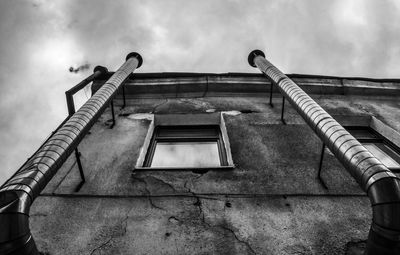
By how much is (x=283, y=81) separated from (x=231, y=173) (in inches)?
84.6

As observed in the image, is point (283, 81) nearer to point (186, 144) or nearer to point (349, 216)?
point (186, 144)

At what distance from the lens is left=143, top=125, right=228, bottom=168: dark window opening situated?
4.48 m

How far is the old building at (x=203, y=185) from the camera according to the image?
285 cm

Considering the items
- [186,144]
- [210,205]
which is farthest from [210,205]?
[186,144]

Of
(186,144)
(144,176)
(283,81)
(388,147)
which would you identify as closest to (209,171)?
(144,176)

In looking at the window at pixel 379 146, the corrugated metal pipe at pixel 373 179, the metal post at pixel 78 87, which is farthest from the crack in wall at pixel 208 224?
the window at pixel 379 146

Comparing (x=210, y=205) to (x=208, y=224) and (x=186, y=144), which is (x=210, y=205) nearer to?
(x=208, y=224)

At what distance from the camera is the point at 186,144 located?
5.06m

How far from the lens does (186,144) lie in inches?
199

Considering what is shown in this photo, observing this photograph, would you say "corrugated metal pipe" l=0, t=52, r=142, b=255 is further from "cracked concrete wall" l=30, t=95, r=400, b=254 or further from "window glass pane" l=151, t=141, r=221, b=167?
"window glass pane" l=151, t=141, r=221, b=167

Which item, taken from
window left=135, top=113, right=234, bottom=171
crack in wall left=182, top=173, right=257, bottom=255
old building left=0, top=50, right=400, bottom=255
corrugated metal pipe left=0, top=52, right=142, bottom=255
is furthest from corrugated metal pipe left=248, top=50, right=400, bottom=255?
corrugated metal pipe left=0, top=52, right=142, bottom=255

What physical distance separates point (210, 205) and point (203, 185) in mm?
357

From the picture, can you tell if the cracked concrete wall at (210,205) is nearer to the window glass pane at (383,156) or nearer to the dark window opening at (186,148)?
the dark window opening at (186,148)

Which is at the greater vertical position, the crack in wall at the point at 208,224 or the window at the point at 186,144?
the window at the point at 186,144
